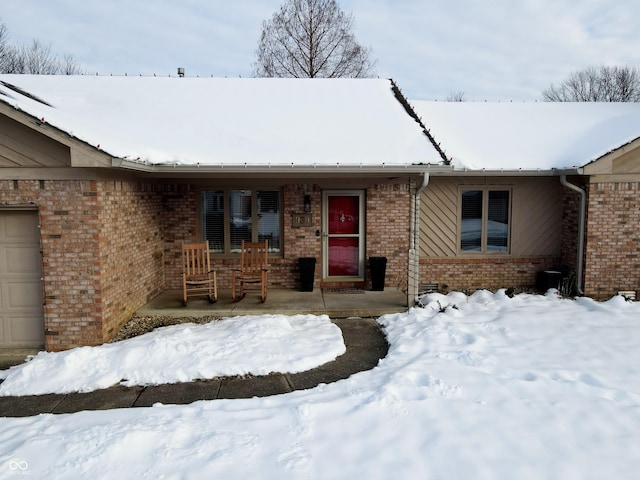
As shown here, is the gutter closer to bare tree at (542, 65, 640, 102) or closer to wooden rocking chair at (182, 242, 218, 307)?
wooden rocking chair at (182, 242, 218, 307)

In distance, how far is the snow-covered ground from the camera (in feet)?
11.5

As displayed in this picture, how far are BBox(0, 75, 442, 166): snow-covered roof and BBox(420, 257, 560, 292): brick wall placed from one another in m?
2.95

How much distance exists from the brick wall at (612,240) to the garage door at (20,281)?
8981 millimetres

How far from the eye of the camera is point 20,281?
20.7 ft

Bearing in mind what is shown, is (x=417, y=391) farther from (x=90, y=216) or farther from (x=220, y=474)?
(x=90, y=216)

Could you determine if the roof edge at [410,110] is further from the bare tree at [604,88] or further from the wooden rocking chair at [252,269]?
the bare tree at [604,88]

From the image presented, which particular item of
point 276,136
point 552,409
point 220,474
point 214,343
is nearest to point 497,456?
point 552,409

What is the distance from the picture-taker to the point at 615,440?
3846 mm

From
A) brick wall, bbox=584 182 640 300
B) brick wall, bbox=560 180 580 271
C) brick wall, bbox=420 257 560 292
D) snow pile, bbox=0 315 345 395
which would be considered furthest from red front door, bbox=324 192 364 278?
brick wall, bbox=584 182 640 300

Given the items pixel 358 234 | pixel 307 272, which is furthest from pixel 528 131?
pixel 307 272

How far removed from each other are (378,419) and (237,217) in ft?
19.6

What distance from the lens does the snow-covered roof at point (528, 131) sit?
8953 mm

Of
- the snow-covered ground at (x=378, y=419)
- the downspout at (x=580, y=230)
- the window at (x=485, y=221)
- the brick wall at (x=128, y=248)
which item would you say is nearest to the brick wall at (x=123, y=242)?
the brick wall at (x=128, y=248)

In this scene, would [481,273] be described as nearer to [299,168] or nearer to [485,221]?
[485,221]
